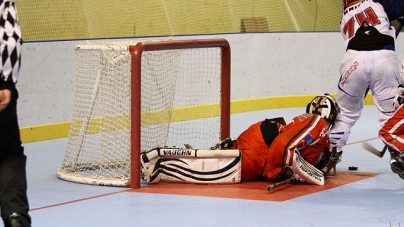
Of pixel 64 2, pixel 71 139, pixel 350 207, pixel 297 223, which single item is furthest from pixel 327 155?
pixel 64 2

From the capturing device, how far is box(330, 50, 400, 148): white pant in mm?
5727

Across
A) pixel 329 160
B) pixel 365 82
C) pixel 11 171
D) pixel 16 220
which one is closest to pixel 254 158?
pixel 329 160

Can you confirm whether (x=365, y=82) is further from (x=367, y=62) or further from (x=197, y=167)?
(x=197, y=167)

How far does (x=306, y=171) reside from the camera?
5.65 metres

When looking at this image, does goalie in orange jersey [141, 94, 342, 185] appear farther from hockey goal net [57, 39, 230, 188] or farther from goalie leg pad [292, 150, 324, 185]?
hockey goal net [57, 39, 230, 188]

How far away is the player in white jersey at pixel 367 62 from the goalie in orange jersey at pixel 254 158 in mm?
164

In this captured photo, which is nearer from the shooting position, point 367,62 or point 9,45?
point 9,45

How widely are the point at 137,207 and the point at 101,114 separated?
54.2 inches

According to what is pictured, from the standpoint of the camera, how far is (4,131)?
324cm

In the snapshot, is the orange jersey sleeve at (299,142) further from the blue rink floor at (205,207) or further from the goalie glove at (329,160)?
the blue rink floor at (205,207)

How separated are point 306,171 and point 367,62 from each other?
2.93 ft

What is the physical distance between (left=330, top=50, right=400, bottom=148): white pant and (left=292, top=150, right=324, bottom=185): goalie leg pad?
0.40 m

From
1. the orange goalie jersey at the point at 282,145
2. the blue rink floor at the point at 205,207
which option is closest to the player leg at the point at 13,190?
the blue rink floor at the point at 205,207

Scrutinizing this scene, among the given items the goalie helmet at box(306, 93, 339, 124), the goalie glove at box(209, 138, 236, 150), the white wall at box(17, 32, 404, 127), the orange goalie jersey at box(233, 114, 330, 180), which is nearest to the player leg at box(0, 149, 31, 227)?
the orange goalie jersey at box(233, 114, 330, 180)
